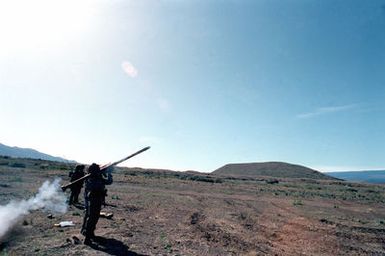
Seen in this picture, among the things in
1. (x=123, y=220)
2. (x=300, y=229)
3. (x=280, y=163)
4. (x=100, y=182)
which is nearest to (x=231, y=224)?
(x=300, y=229)

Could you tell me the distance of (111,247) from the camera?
12.6 metres

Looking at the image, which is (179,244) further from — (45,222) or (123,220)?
(45,222)

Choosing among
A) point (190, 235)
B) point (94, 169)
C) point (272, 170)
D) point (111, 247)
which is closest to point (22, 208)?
point (94, 169)

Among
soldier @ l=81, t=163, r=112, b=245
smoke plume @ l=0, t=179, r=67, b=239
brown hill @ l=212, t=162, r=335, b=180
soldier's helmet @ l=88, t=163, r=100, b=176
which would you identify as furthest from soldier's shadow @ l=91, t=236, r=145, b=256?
brown hill @ l=212, t=162, r=335, b=180

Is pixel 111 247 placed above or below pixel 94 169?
below

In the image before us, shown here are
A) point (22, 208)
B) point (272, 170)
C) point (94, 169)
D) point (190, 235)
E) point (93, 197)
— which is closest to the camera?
point (93, 197)

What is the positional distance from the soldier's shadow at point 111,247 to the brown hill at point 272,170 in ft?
342

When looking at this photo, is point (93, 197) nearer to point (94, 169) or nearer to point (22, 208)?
point (94, 169)

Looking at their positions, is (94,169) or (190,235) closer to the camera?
(94,169)

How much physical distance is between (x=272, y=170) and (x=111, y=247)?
115m

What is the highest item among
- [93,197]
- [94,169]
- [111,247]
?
[94,169]

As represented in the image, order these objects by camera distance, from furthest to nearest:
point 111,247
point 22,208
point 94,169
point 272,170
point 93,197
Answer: point 272,170 → point 22,208 → point 94,169 → point 93,197 → point 111,247

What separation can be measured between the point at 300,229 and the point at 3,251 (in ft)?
49.8

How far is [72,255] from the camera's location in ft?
37.2
